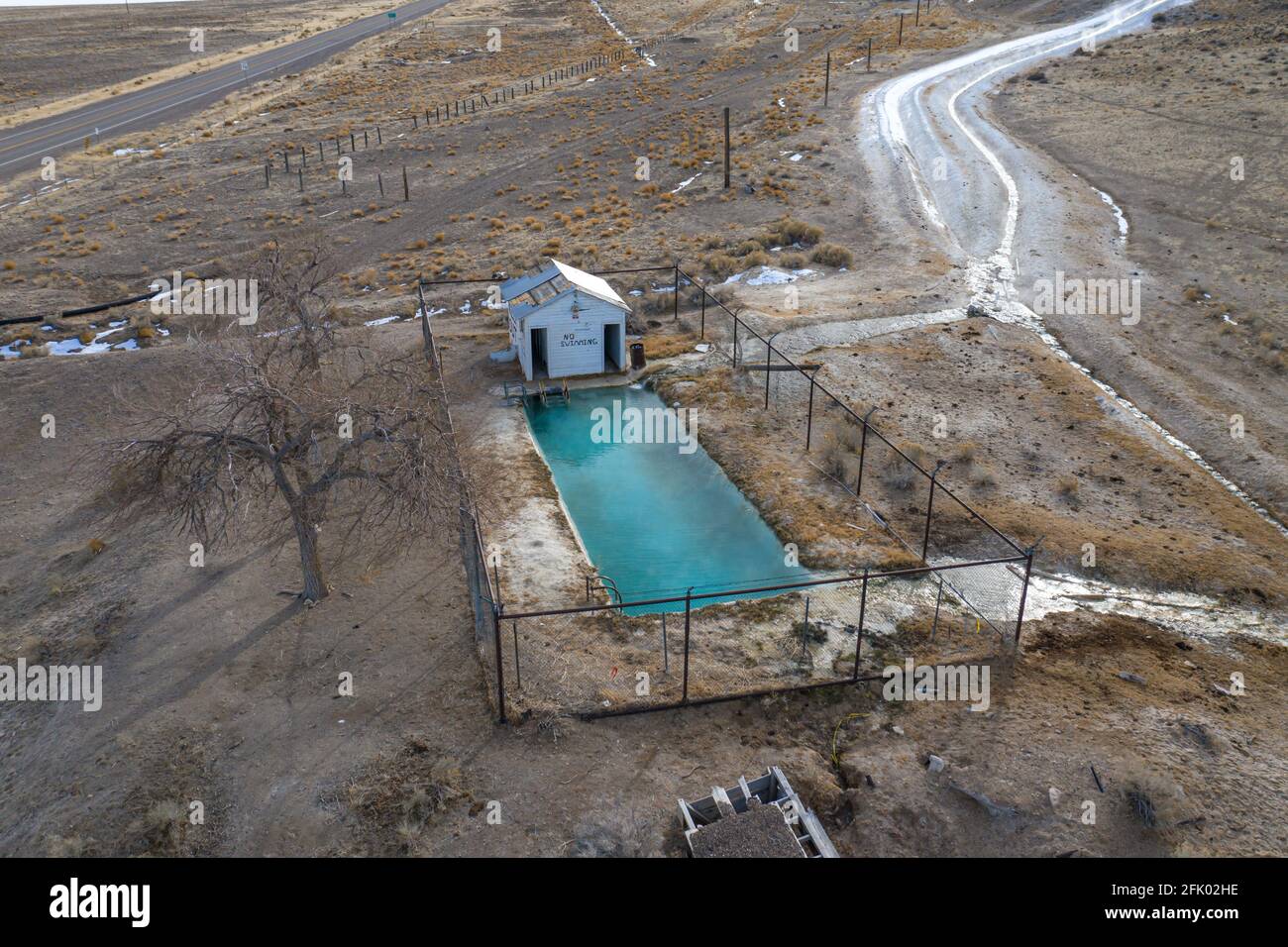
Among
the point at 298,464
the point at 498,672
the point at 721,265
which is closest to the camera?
the point at 498,672

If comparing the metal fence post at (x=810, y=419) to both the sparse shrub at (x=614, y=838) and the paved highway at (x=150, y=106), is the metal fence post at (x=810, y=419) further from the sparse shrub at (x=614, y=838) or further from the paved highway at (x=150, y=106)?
the paved highway at (x=150, y=106)

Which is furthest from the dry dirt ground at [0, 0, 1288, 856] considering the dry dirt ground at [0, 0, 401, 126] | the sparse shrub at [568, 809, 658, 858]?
the dry dirt ground at [0, 0, 401, 126]

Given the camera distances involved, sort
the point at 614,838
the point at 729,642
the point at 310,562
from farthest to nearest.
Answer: the point at 310,562, the point at 729,642, the point at 614,838

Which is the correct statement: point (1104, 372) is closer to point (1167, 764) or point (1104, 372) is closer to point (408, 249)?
point (1167, 764)

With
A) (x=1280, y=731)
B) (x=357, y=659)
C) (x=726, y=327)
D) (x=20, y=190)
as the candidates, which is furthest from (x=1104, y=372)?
(x=20, y=190)

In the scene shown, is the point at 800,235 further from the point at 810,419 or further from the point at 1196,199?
the point at 1196,199

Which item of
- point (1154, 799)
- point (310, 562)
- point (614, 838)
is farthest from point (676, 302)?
point (1154, 799)

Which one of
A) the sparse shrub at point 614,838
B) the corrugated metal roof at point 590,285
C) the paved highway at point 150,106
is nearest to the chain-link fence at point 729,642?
the sparse shrub at point 614,838
